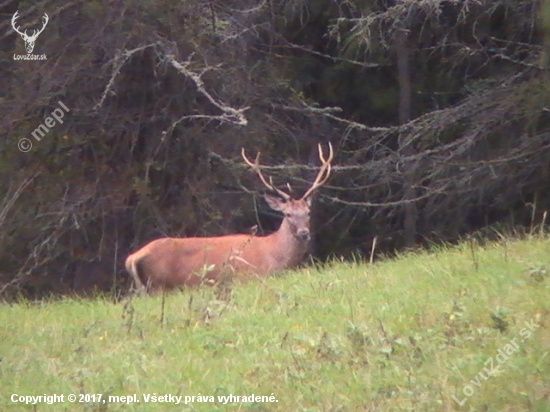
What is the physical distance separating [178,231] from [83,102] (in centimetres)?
195

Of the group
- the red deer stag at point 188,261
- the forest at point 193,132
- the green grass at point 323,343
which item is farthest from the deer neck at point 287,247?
the green grass at point 323,343

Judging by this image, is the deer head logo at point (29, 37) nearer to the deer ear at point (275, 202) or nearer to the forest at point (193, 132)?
the forest at point (193, 132)

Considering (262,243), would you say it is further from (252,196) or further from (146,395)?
(146,395)

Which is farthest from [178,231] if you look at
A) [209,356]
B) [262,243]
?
[209,356]

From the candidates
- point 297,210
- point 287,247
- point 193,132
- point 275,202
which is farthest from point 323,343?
point 193,132

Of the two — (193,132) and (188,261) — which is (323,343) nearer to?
(188,261)

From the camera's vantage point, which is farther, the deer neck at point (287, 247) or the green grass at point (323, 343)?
the deer neck at point (287, 247)

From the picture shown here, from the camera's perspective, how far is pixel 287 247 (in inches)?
460

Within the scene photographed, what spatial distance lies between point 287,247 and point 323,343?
17.3 feet

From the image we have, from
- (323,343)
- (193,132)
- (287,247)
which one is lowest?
(287,247)

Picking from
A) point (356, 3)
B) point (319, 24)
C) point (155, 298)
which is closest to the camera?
point (155, 298)

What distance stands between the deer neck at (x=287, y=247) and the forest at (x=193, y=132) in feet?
4.76

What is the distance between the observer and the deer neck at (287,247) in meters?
11.6

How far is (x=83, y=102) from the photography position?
13.3m
